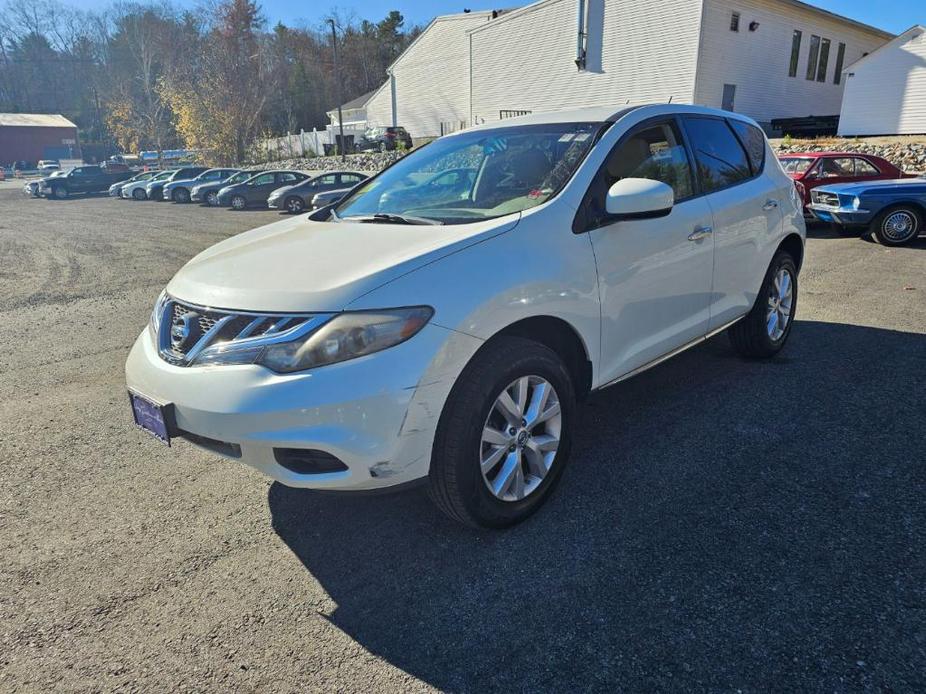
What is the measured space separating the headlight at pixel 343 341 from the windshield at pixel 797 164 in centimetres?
1196

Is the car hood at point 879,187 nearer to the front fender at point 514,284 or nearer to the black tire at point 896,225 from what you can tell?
the black tire at point 896,225

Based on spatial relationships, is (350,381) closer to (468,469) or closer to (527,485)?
(468,469)

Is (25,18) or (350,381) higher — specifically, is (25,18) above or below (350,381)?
above

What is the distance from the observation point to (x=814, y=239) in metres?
11.8

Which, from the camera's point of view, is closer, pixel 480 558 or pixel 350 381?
pixel 350 381

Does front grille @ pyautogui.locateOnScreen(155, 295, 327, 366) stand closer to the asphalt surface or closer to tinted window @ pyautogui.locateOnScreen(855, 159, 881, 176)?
the asphalt surface

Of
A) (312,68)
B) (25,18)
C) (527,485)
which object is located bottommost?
(527,485)

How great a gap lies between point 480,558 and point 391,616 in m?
0.46

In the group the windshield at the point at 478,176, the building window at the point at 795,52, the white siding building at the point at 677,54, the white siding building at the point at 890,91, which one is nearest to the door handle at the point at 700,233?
the windshield at the point at 478,176

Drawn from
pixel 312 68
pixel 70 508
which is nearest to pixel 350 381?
pixel 70 508

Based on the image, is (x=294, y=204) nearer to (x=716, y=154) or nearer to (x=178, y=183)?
(x=178, y=183)

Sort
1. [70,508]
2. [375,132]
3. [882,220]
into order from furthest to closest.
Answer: [375,132]
[882,220]
[70,508]

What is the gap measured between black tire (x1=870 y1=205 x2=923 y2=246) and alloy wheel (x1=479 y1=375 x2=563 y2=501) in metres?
10.4

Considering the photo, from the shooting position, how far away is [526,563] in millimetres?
2613
